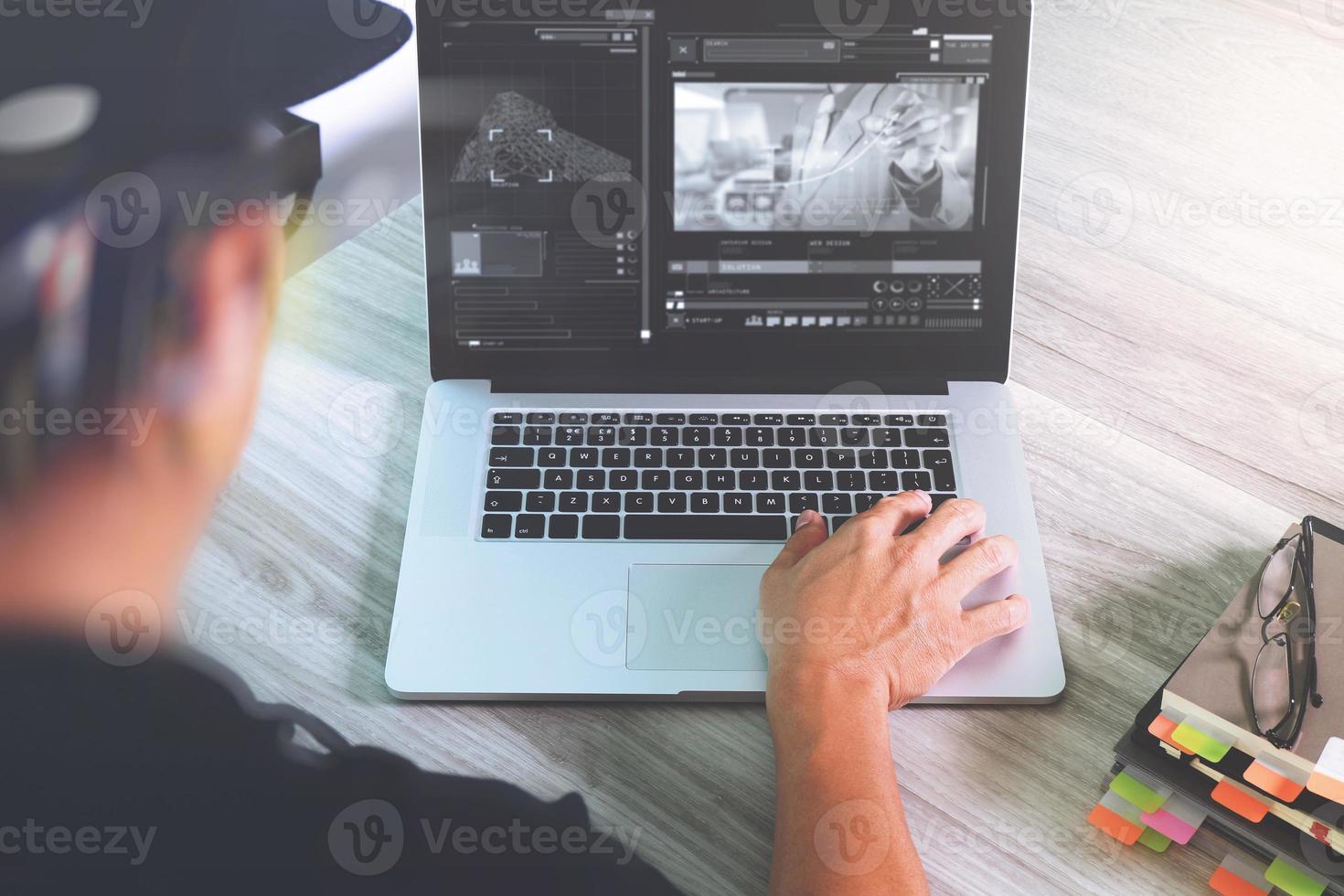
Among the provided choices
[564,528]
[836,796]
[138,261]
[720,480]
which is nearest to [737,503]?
[720,480]

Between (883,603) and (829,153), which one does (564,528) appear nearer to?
(883,603)

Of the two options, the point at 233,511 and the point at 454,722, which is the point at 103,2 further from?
the point at 454,722

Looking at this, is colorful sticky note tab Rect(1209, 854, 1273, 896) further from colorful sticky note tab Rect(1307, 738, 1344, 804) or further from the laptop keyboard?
the laptop keyboard

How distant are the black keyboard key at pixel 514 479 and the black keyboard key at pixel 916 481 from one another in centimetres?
31

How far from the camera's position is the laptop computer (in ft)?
3.03

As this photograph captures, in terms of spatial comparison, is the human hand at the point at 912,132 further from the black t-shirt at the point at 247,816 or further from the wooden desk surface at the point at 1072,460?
the black t-shirt at the point at 247,816

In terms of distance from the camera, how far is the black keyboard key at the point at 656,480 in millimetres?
946

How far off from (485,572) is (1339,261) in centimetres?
96

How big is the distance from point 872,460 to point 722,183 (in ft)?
0.91

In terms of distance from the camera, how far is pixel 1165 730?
0.75 m

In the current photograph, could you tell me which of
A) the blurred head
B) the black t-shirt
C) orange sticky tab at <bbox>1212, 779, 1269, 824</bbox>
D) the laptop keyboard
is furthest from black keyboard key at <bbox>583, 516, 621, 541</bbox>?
orange sticky tab at <bbox>1212, 779, 1269, 824</bbox>

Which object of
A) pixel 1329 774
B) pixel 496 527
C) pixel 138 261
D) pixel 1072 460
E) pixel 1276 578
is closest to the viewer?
pixel 1329 774

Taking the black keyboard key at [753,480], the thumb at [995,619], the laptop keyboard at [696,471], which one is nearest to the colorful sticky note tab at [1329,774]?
the thumb at [995,619]

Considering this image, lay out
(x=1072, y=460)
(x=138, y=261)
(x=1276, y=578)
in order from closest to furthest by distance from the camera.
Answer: (x=1276, y=578)
(x=1072, y=460)
(x=138, y=261)
